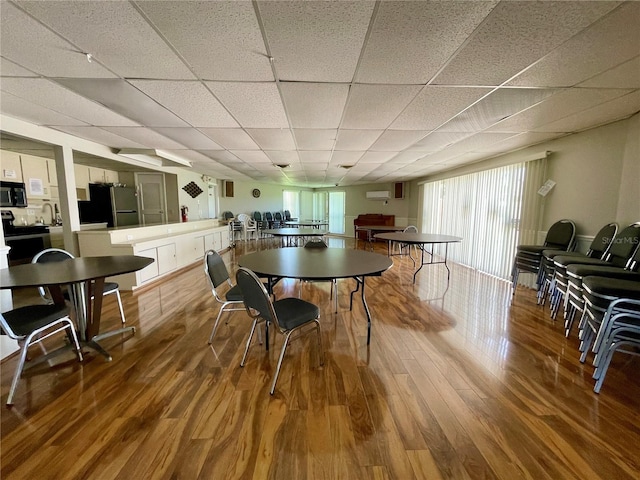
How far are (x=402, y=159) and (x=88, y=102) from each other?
4813 mm

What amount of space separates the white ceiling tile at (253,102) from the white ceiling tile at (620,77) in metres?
2.58

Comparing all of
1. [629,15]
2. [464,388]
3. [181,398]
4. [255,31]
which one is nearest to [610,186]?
[629,15]

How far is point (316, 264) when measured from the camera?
7.67ft

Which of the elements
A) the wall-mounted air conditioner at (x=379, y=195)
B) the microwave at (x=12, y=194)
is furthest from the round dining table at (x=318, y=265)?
the wall-mounted air conditioner at (x=379, y=195)

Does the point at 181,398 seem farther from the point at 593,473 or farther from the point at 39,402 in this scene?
the point at 593,473

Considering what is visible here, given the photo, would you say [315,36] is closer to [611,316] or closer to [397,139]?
[397,139]

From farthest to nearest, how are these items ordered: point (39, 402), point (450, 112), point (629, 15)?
point (450, 112), point (39, 402), point (629, 15)

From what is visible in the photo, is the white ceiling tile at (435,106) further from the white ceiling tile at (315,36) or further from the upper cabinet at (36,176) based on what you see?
the upper cabinet at (36,176)

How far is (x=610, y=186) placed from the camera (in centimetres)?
299

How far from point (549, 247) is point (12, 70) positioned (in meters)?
5.90

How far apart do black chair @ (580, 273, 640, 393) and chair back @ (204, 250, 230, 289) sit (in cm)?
305

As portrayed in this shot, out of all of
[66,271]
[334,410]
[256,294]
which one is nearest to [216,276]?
[256,294]

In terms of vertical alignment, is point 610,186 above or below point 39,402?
above

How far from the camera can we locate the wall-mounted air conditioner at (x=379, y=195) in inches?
387
